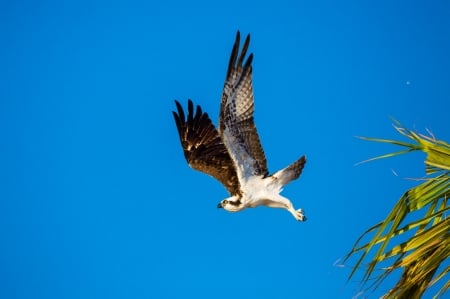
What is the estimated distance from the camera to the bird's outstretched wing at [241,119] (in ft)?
27.0

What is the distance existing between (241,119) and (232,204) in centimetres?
117

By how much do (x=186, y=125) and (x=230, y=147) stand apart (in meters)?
2.01

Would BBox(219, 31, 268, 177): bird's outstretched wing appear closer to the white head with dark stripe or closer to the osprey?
the osprey

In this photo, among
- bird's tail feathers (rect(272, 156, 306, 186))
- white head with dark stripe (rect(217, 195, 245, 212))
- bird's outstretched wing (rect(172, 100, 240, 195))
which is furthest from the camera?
bird's outstretched wing (rect(172, 100, 240, 195))

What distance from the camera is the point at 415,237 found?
2.37 meters

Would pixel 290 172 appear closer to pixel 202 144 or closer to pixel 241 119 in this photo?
pixel 241 119

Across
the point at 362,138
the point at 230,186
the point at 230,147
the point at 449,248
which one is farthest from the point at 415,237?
the point at 230,186

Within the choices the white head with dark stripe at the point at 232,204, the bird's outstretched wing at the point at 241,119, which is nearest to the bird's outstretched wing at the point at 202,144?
the white head with dark stripe at the point at 232,204

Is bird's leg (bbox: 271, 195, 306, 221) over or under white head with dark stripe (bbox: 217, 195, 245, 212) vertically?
under

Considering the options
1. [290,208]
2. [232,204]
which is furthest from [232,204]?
[290,208]

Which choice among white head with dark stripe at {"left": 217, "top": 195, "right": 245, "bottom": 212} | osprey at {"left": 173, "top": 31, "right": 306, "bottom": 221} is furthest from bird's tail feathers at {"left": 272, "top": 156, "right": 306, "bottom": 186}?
white head with dark stripe at {"left": 217, "top": 195, "right": 245, "bottom": 212}

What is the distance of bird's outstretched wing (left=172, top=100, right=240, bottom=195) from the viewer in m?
9.24

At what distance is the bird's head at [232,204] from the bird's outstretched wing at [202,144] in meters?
0.21

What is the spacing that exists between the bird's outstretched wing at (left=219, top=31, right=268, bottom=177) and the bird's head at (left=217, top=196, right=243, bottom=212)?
516 millimetres
